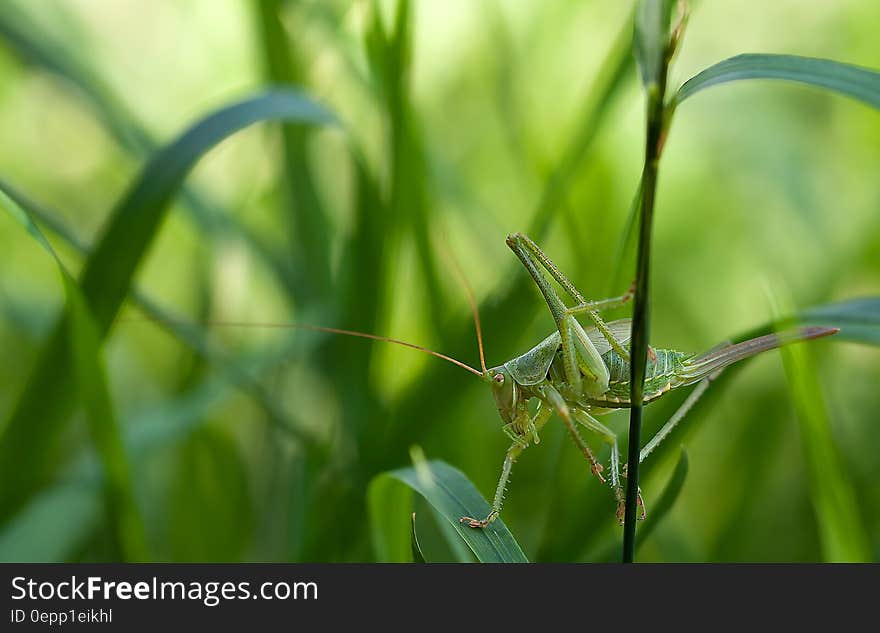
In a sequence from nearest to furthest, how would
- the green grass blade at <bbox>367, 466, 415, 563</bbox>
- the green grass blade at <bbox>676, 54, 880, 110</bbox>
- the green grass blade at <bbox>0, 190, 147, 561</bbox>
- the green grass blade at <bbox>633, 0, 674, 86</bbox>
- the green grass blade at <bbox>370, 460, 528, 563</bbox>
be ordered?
the green grass blade at <bbox>633, 0, 674, 86</bbox>
the green grass blade at <bbox>676, 54, 880, 110</bbox>
the green grass blade at <bbox>370, 460, 528, 563</bbox>
the green grass blade at <bbox>367, 466, 415, 563</bbox>
the green grass blade at <bbox>0, 190, 147, 561</bbox>

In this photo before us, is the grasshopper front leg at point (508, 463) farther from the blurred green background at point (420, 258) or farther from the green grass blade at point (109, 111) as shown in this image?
the green grass blade at point (109, 111)

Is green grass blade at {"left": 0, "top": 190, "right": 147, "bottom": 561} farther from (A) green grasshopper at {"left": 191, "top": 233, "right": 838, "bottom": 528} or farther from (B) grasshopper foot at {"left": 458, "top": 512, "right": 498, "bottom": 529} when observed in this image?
(B) grasshopper foot at {"left": 458, "top": 512, "right": 498, "bottom": 529}

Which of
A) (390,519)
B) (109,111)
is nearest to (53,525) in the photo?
(390,519)

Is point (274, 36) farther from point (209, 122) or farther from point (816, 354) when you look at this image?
point (816, 354)

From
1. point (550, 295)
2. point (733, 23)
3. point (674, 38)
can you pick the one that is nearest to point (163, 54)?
point (733, 23)

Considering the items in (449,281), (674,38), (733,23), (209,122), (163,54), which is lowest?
(674,38)

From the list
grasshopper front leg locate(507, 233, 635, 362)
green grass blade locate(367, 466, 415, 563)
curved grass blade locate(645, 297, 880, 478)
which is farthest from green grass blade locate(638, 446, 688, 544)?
green grass blade locate(367, 466, 415, 563)

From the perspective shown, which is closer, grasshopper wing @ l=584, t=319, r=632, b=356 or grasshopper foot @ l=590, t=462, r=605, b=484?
grasshopper foot @ l=590, t=462, r=605, b=484

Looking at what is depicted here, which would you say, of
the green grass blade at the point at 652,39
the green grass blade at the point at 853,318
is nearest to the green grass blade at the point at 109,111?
the green grass blade at the point at 853,318
